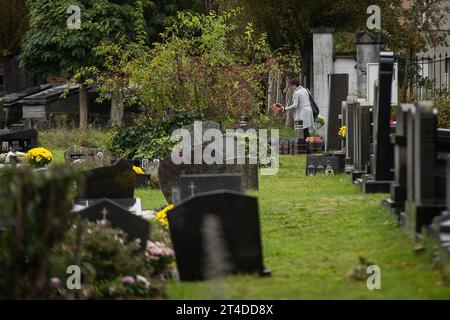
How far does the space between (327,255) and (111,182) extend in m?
4.82

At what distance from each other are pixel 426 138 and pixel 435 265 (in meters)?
1.68

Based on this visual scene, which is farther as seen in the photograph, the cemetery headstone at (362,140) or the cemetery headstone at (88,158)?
the cemetery headstone at (88,158)

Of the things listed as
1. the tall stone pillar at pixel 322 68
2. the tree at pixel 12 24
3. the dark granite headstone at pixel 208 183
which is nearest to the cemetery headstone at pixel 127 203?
the dark granite headstone at pixel 208 183

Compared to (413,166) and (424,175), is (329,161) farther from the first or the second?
(424,175)

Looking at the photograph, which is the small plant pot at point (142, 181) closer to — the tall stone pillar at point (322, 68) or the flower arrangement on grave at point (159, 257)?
the flower arrangement on grave at point (159, 257)

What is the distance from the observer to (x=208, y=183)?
12602 mm

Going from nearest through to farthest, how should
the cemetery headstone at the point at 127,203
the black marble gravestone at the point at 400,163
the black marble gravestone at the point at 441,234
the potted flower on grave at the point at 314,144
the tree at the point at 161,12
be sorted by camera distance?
the black marble gravestone at the point at 441,234 < the black marble gravestone at the point at 400,163 < the cemetery headstone at the point at 127,203 < the potted flower on grave at the point at 314,144 < the tree at the point at 161,12

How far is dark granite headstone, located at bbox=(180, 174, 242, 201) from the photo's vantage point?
12195 millimetres

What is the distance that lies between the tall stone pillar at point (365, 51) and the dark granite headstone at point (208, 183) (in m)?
15.5

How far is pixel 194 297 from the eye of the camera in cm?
994

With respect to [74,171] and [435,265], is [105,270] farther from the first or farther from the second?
[435,265]

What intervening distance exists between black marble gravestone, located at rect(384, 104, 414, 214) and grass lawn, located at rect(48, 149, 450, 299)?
203 millimetres

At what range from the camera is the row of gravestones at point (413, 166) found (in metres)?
11.5

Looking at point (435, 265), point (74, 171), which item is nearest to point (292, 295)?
point (435, 265)
